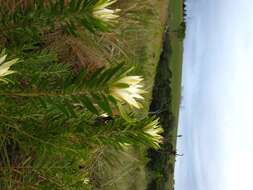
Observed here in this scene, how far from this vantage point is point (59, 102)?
1582 millimetres

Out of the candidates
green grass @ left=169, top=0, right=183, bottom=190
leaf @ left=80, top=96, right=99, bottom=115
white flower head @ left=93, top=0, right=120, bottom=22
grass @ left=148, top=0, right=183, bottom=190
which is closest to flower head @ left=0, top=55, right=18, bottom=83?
leaf @ left=80, top=96, right=99, bottom=115

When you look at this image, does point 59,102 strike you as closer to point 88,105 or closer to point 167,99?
point 88,105

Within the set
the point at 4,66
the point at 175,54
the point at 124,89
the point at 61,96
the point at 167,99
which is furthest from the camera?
the point at 175,54

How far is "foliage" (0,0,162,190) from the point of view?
152cm

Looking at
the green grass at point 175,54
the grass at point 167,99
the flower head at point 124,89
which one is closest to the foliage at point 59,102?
the flower head at point 124,89

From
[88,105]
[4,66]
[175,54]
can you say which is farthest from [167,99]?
[4,66]

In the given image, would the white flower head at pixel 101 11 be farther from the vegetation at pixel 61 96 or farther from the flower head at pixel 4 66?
the flower head at pixel 4 66

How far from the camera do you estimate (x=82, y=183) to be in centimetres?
259

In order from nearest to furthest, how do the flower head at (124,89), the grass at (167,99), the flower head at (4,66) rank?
the flower head at (4,66)
the flower head at (124,89)
the grass at (167,99)

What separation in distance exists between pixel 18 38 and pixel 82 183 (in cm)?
94

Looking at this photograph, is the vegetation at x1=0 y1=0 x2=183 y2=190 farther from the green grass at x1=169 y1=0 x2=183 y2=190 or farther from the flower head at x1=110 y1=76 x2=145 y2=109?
the green grass at x1=169 y1=0 x2=183 y2=190

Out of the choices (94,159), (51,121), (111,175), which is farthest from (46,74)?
(111,175)

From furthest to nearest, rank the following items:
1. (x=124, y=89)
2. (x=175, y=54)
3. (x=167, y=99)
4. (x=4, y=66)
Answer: (x=175, y=54)
(x=167, y=99)
(x=124, y=89)
(x=4, y=66)

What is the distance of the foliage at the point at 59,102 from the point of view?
1.52 metres
